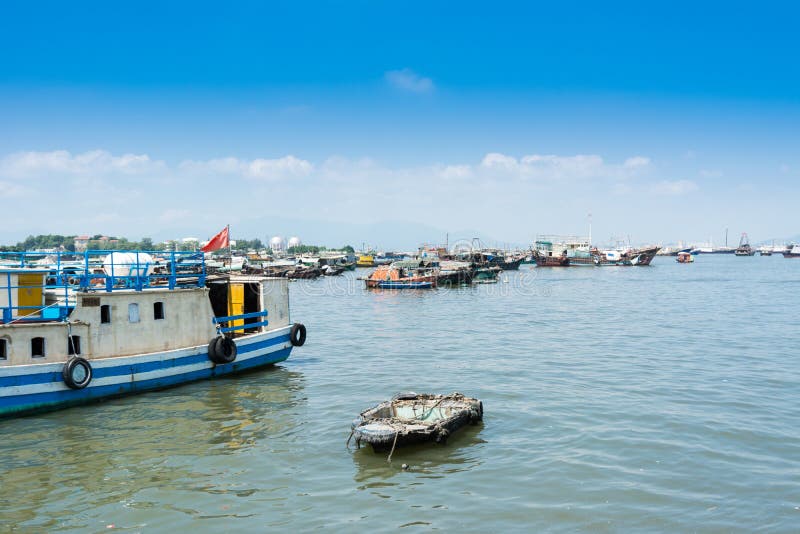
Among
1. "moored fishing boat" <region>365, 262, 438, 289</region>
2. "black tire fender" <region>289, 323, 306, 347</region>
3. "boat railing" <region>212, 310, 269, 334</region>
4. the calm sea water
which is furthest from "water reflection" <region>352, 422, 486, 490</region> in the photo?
"moored fishing boat" <region>365, 262, 438, 289</region>

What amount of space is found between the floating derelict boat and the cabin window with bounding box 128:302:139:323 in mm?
7769

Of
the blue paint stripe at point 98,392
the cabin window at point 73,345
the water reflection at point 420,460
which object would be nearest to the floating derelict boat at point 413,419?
the water reflection at point 420,460

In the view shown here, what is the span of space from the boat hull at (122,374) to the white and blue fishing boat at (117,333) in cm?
2

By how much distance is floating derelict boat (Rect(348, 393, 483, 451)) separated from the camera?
1306 cm

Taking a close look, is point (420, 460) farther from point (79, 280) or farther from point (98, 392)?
point (79, 280)

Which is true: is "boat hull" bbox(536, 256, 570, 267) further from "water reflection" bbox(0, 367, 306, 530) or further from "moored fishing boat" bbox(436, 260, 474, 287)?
"water reflection" bbox(0, 367, 306, 530)

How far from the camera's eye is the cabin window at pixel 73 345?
15883 millimetres

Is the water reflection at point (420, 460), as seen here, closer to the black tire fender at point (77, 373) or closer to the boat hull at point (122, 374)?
the boat hull at point (122, 374)

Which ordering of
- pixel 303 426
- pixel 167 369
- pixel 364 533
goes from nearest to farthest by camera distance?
pixel 364 533, pixel 303 426, pixel 167 369

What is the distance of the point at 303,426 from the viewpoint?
1569 cm

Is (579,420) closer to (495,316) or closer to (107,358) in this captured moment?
(107,358)

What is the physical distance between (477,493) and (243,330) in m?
13.0

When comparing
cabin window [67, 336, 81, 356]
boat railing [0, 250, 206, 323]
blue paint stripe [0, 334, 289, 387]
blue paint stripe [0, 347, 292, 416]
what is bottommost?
blue paint stripe [0, 347, 292, 416]

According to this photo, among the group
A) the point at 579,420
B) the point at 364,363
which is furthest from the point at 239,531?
the point at 364,363
